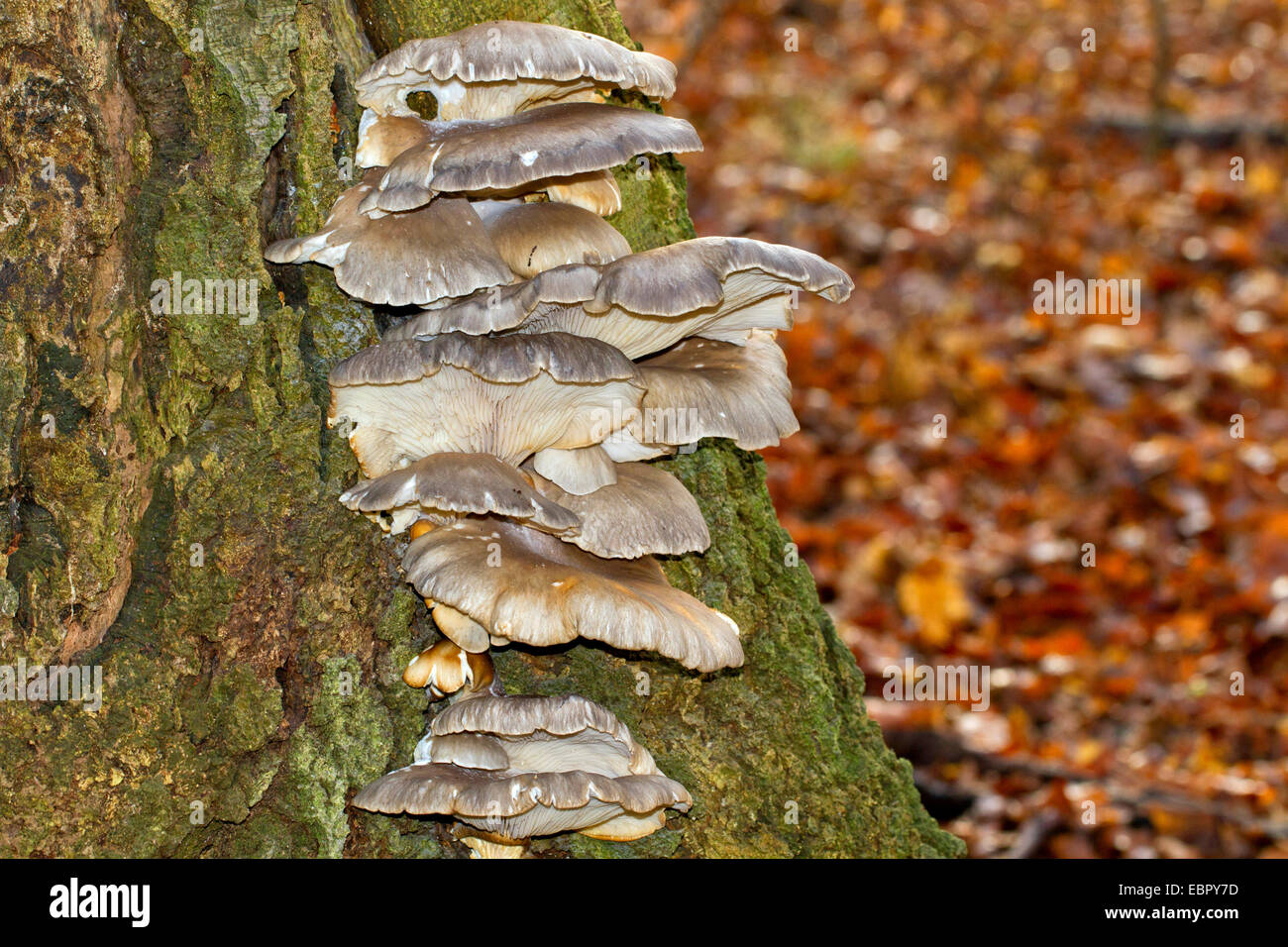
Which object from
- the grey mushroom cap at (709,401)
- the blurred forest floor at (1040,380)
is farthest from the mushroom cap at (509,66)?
the blurred forest floor at (1040,380)

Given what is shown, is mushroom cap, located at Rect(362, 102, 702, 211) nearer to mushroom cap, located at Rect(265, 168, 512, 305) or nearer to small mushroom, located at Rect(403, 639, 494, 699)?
mushroom cap, located at Rect(265, 168, 512, 305)

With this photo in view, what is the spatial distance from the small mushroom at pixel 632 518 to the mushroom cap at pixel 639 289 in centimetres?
42

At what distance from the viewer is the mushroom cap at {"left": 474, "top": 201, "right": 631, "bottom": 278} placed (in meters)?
2.90

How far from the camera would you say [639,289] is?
2.61 metres

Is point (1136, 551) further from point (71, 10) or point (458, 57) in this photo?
point (71, 10)

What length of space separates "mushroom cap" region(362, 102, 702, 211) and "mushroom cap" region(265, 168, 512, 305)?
0.10 metres

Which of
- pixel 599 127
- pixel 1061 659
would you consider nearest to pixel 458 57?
pixel 599 127

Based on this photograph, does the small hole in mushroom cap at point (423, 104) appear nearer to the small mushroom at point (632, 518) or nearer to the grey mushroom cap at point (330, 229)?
the grey mushroom cap at point (330, 229)

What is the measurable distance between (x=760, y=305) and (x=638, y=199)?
84cm

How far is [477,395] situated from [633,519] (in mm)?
511

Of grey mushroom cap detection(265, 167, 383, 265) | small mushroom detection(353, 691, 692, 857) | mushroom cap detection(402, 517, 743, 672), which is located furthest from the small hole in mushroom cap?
small mushroom detection(353, 691, 692, 857)

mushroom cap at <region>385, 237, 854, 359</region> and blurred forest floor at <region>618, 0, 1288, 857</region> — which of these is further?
blurred forest floor at <region>618, 0, 1288, 857</region>

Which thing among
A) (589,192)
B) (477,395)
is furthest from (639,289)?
(589,192)
